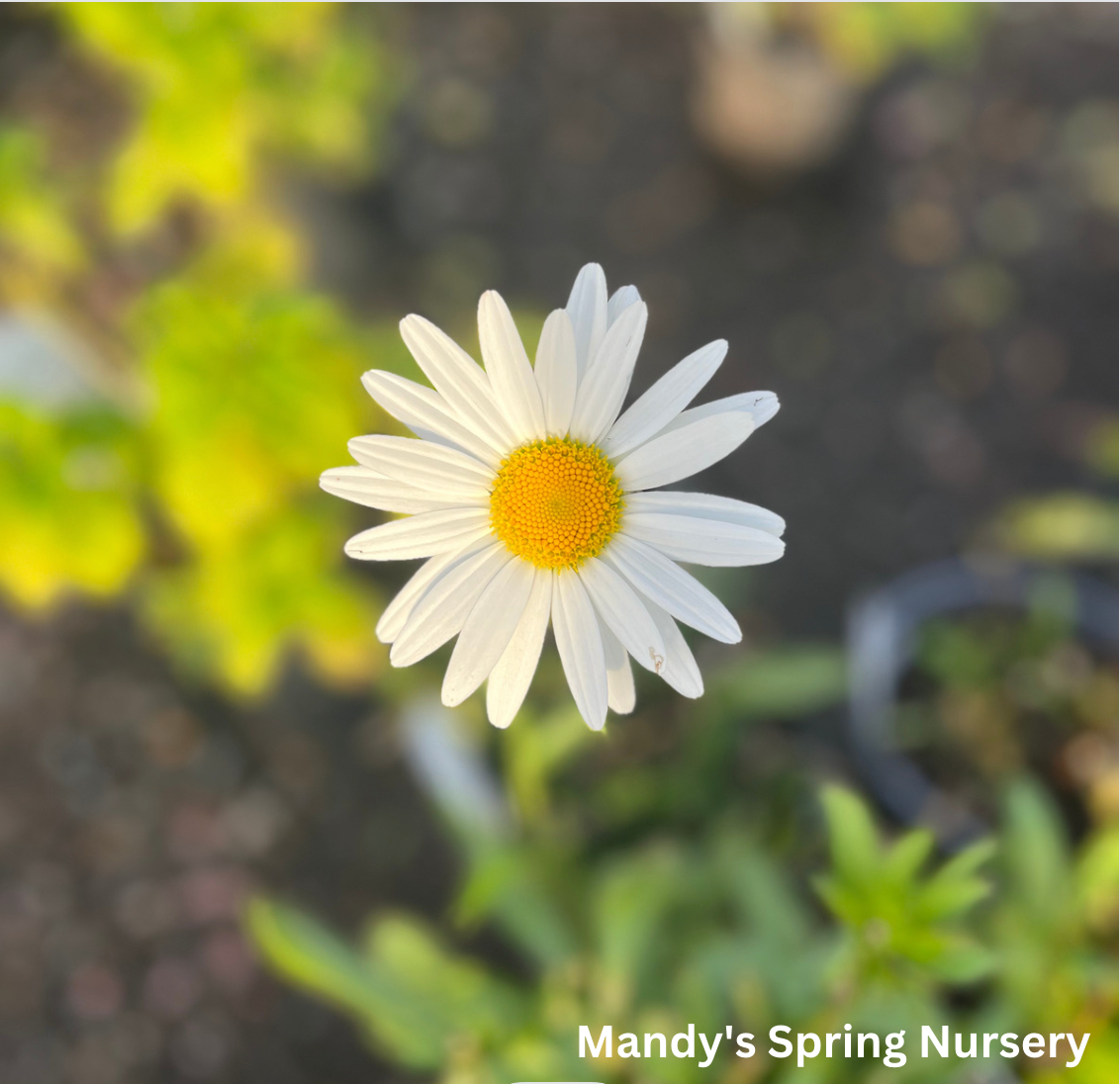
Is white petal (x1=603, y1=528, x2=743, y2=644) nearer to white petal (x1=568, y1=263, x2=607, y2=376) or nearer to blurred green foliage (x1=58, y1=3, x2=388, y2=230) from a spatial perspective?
white petal (x1=568, y1=263, x2=607, y2=376)

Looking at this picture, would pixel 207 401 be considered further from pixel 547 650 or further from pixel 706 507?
pixel 706 507

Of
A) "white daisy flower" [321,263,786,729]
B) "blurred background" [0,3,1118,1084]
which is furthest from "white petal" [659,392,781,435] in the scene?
"blurred background" [0,3,1118,1084]

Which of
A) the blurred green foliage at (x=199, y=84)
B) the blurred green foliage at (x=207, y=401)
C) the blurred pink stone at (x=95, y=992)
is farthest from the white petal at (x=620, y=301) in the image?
the blurred pink stone at (x=95, y=992)

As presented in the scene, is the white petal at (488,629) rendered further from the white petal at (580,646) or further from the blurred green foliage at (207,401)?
the blurred green foliage at (207,401)

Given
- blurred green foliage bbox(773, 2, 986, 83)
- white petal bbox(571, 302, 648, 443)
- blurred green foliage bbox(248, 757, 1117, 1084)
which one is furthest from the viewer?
blurred green foliage bbox(773, 2, 986, 83)

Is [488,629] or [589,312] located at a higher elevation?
[589,312]

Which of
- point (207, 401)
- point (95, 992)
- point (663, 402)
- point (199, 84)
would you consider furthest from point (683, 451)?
point (95, 992)

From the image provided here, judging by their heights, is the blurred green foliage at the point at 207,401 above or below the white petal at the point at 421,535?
above

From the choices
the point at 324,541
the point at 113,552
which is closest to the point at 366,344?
the point at 324,541
